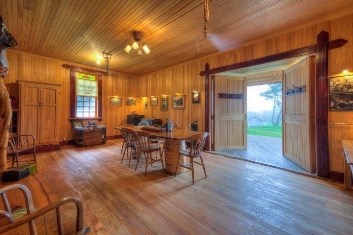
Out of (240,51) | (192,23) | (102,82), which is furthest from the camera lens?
(102,82)

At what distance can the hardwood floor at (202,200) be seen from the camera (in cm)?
193

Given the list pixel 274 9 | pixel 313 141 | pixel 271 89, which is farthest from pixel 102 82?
pixel 271 89

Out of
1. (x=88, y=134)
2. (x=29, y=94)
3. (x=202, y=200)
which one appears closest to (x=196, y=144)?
(x=202, y=200)

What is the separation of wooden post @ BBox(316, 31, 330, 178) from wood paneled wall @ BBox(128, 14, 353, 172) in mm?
86

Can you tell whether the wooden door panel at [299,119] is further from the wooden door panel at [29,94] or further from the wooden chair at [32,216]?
the wooden door panel at [29,94]

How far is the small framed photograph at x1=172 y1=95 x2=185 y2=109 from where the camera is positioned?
6.38 m

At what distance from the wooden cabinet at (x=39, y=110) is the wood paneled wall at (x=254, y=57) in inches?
145

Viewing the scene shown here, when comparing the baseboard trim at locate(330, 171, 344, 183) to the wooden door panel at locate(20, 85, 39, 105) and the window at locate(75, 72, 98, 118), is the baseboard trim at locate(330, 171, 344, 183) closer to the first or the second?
the wooden door panel at locate(20, 85, 39, 105)

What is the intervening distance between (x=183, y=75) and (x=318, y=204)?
5122mm

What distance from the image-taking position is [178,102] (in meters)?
6.54

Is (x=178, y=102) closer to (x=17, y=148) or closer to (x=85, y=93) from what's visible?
(x=85, y=93)

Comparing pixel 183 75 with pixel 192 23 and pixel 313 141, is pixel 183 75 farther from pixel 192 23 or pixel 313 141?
pixel 313 141

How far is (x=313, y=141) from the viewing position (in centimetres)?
357

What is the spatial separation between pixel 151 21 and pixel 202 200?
339 cm
